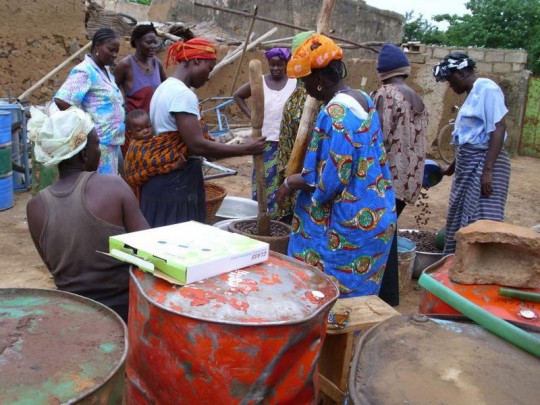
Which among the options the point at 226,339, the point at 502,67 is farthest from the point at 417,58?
the point at 226,339

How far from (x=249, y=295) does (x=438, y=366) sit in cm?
56

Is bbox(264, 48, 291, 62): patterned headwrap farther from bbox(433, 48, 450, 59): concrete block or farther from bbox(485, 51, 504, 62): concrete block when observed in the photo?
bbox(485, 51, 504, 62): concrete block

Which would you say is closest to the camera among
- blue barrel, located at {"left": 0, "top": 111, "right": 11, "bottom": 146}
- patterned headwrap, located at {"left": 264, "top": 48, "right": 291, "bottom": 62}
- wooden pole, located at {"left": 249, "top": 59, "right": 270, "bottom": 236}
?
wooden pole, located at {"left": 249, "top": 59, "right": 270, "bottom": 236}

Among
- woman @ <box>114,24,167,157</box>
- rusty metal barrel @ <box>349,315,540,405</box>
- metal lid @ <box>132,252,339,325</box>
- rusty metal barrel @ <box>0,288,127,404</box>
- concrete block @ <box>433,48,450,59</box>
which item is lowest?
rusty metal barrel @ <box>349,315,540,405</box>

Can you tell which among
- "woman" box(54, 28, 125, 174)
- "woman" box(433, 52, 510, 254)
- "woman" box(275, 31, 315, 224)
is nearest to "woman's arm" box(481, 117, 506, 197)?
"woman" box(433, 52, 510, 254)

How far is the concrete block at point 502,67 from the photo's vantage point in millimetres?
10750

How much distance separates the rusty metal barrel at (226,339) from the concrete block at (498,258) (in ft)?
2.25

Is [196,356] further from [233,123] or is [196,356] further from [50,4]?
[233,123]

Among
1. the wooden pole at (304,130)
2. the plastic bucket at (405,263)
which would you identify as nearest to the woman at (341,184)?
the wooden pole at (304,130)

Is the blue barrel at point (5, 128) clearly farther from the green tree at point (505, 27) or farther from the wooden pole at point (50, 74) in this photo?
the green tree at point (505, 27)

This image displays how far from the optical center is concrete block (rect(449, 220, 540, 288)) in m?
2.16

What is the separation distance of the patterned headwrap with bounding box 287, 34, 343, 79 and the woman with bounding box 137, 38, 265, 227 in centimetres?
58

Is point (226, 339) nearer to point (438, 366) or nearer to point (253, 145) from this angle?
point (438, 366)

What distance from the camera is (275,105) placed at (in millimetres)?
4637
